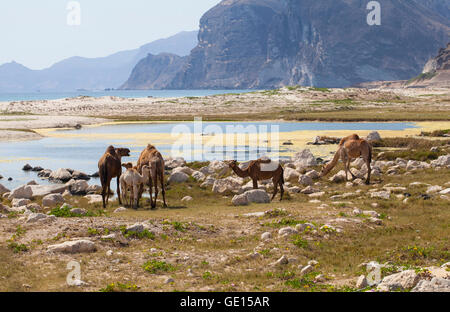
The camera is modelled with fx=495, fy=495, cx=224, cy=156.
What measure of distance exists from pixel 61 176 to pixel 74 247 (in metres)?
17.4

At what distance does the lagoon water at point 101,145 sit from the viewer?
3638 centimetres

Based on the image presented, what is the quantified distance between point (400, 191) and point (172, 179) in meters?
11.6

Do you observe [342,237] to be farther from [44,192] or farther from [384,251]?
[44,192]

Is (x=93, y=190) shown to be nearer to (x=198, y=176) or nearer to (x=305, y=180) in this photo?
(x=198, y=176)

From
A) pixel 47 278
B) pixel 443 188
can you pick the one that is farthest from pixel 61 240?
pixel 443 188

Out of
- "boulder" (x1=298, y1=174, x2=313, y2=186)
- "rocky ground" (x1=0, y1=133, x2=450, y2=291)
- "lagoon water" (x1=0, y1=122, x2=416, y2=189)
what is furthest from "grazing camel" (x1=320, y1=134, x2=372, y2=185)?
"lagoon water" (x1=0, y1=122, x2=416, y2=189)

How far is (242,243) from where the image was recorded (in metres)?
14.5

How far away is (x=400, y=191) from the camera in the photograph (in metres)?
21.7

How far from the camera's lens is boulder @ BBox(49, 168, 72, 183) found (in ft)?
96.9

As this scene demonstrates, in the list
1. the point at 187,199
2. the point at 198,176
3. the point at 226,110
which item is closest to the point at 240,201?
the point at 187,199

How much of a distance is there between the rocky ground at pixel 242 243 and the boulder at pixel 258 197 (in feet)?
0.15

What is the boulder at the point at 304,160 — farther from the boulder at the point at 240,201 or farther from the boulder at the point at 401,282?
the boulder at the point at 401,282

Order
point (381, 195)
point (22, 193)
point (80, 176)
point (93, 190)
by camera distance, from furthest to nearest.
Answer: point (80, 176) < point (93, 190) < point (22, 193) < point (381, 195)
